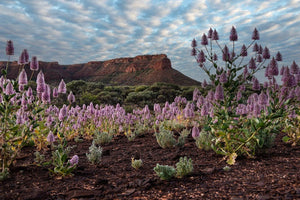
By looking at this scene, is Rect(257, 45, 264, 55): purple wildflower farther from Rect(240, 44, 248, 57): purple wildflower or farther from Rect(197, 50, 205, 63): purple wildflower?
Rect(197, 50, 205, 63): purple wildflower

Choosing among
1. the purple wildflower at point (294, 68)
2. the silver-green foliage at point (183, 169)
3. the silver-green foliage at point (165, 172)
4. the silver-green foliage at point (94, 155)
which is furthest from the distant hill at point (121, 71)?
the silver-green foliage at point (165, 172)

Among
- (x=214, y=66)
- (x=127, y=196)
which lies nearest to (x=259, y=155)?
(x=214, y=66)

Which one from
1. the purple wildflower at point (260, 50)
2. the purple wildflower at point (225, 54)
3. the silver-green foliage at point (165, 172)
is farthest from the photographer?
the purple wildflower at point (260, 50)

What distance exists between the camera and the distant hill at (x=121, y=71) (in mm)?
85119

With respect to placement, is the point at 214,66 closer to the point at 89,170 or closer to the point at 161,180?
the point at 161,180

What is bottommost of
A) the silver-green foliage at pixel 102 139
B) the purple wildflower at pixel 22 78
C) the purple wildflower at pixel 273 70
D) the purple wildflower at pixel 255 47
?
the silver-green foliage at pixel 102 139

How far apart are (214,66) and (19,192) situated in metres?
4.00

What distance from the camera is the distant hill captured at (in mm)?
85119

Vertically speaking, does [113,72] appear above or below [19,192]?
above

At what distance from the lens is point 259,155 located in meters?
4.61

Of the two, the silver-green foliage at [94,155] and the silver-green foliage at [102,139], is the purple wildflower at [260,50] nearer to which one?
the silver-green foliage at [94,155]

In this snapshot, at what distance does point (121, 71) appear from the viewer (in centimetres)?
11288

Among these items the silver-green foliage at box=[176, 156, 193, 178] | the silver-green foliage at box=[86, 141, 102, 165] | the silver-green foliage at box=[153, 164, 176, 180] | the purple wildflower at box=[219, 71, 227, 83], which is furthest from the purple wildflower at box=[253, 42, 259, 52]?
the silver-green foliage at box=[86, 141, 102, 165]

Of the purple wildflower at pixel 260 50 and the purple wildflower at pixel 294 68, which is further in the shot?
the purple wildflower at pixel 260 50
